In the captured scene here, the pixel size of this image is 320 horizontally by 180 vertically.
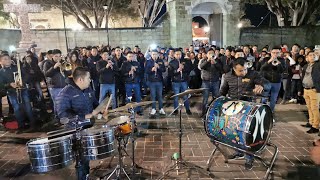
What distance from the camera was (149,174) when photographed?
192 inches

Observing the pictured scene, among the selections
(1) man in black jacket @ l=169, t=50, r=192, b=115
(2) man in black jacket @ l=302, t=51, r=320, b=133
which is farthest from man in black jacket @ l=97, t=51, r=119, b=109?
(2) man in black jacket @ l=302, t=51, r=320, b=133

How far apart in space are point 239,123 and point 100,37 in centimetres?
1674

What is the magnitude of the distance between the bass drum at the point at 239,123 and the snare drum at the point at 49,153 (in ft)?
7.91

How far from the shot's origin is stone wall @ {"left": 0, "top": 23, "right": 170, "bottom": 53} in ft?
62.7

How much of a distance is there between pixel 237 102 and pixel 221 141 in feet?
2.42

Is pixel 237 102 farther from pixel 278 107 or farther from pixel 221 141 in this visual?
pixel 278 107

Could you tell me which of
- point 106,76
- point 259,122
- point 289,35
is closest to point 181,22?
point 289,35

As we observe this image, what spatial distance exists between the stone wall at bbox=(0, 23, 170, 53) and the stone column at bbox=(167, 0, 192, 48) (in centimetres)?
156

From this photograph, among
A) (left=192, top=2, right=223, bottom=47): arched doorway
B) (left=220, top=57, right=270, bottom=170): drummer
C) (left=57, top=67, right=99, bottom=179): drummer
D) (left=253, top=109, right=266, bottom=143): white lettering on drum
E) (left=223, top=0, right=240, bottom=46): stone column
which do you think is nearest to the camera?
(left=57, top=67, right=99, bottom=179): drummer

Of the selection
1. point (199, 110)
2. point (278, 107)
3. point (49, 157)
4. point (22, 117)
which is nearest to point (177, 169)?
point (49, 157)

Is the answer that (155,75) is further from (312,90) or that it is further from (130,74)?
(312,90)

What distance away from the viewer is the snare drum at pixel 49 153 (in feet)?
11.5

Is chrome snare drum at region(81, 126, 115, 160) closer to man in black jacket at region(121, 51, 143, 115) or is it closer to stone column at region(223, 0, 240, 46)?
man in black jacket at region(121, 51, 143, 115)

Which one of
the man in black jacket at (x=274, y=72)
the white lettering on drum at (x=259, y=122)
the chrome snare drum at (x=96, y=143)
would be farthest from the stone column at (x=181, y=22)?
the chrome snare drum at (x=96, y=143)
